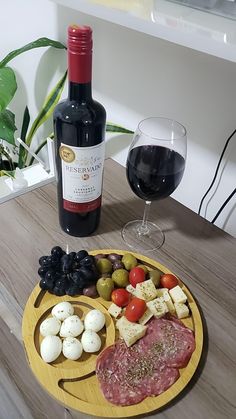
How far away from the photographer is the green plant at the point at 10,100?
86cm

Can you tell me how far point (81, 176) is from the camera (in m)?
0.53

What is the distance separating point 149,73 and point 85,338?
540 mm

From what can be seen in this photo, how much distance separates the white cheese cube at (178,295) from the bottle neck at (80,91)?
0.94 ft

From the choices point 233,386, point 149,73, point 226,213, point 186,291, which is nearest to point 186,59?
point 149,73

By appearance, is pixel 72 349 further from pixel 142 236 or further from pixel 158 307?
pixel 142 236

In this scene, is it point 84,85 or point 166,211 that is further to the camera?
point 166,211

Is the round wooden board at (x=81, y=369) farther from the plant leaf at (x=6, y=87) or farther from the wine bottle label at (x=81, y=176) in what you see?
the plant leaf at (x=6, y=87)

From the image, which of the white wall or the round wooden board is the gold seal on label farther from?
the white wall

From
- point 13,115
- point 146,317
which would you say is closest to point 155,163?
point 146,317

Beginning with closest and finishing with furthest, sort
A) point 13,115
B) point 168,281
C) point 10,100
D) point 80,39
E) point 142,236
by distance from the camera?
point 80,39, point 168,281, point 142,236, point 10,100, point 13,115

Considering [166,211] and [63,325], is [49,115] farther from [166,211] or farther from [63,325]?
[63,325]

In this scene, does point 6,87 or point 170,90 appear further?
point 6,87

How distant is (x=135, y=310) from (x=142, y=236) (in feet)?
0.59

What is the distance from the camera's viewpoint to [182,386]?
16.9 inches
